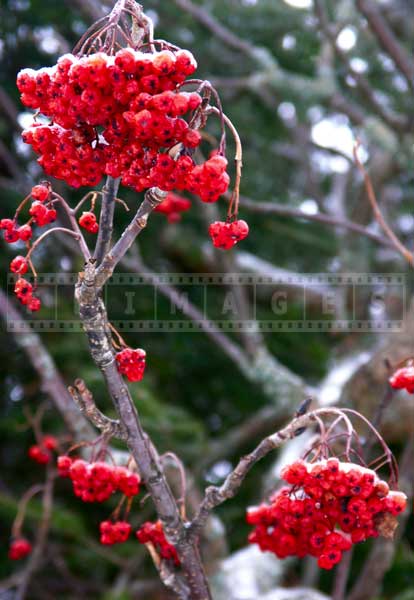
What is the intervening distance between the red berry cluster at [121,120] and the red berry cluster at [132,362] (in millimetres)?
333

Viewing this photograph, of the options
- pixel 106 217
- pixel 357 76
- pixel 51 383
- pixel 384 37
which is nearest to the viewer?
pixel 106 217

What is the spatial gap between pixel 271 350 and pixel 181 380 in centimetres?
64

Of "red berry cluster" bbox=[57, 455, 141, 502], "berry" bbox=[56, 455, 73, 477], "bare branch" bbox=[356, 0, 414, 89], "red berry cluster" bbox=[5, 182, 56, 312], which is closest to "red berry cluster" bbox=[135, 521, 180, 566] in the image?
"red berry cluster" bbox=[57, 455, 141, 502]

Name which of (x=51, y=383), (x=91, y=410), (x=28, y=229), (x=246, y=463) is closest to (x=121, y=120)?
(x=28, y=229)

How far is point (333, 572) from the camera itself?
406 centimetres

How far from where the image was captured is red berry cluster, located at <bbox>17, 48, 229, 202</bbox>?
3.59 ft

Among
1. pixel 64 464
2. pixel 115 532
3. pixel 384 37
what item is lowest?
pixel 115 532

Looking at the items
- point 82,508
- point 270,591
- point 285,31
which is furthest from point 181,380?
point 285,31

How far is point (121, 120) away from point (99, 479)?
82 cm

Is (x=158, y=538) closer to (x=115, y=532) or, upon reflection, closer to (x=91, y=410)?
(x=115, y=532)

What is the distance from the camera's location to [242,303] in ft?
11.6

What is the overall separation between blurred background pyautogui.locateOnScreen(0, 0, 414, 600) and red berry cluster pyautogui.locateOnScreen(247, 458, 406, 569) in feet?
4.24

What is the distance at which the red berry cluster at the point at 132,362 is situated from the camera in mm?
1379

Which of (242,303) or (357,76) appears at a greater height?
(357,76)
